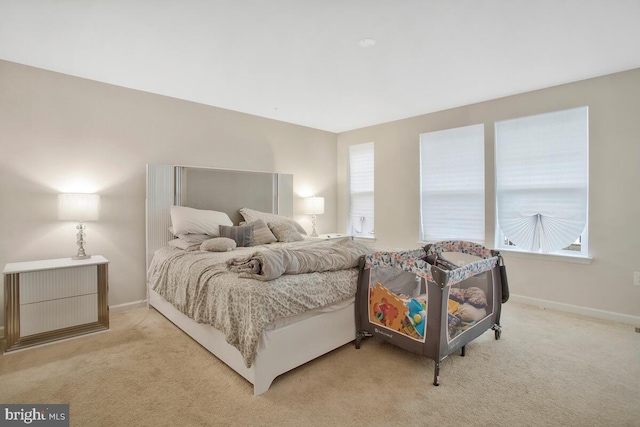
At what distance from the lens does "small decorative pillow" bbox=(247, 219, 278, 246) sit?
3492 mm

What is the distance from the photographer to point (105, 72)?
2926 mm

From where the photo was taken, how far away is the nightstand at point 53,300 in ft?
7.89

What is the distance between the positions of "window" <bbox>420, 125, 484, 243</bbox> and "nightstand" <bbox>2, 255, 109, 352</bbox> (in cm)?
388

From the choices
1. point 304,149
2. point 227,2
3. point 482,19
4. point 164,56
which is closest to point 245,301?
point 227,2

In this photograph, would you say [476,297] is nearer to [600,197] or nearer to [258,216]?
[600,197]

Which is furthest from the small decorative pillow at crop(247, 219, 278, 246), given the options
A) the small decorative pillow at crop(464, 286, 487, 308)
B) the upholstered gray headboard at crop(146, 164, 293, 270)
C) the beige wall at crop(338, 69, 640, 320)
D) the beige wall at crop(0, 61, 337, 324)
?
the beige wall at crop(338, 69, 640, 320)

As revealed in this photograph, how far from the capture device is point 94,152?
3.12 m

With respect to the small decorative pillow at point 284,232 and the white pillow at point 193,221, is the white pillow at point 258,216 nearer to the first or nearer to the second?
the small decorative pillow at point 284,232

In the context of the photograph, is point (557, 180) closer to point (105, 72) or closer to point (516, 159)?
point (516, 159)

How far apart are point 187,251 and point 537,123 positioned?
3.98 metres

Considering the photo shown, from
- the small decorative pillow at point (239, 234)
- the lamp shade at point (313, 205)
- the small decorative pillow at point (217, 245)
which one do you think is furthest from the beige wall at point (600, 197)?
the small decorative pillow at point (217, 245)

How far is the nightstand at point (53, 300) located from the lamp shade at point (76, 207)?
396 mm

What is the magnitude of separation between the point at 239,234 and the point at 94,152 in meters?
1.66

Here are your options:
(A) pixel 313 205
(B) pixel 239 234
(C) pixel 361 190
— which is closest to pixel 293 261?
(B) pixel 239 234
